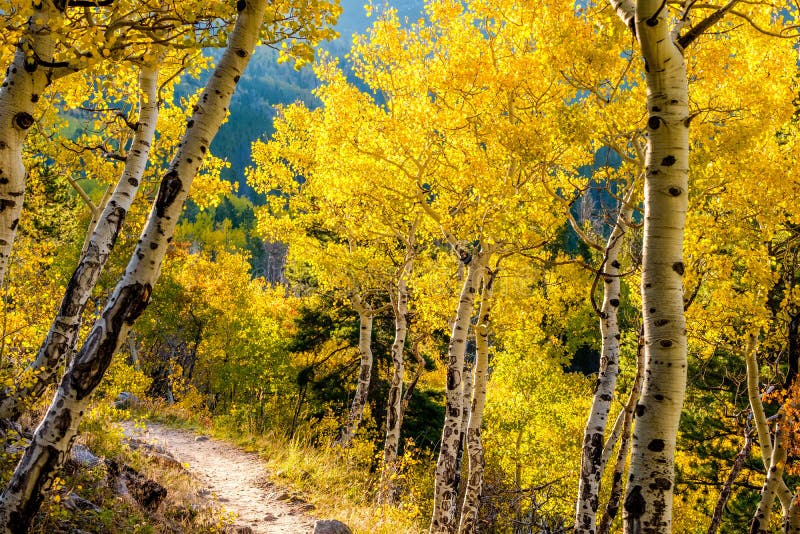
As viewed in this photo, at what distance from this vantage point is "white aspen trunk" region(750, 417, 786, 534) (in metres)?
7.45

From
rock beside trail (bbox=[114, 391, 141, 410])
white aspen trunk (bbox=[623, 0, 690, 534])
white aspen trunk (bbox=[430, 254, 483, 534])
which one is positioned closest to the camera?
white aspen trunk (bbox=[623, 0, 690, 534])

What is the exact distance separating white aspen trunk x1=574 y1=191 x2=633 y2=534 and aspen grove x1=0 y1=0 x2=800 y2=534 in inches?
1.8

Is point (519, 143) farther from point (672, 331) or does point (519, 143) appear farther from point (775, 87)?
point (672, 331)

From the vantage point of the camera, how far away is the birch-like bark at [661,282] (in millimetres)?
2521

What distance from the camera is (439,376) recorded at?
2956 cm

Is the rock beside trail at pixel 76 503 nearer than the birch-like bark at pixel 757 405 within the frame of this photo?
Yes

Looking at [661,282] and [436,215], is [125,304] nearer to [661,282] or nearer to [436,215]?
[661,282]

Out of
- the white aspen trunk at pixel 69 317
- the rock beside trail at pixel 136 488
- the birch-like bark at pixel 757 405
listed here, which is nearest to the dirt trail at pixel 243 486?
the rock beside trail at pixel 136 488

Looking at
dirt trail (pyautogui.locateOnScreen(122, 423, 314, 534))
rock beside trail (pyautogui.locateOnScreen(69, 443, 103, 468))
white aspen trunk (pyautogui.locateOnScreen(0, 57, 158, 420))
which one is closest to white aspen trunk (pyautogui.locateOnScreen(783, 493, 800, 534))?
dirt trail (pyautogui.locateOnScreen(122, 423, 314, 534))

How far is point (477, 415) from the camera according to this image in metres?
9.68

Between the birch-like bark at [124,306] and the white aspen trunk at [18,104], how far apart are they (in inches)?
43.2

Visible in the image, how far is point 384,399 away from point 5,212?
14690 millimetres

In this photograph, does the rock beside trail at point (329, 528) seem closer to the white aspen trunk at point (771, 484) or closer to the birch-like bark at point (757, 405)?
the white aspen trunk at point (771, 484)

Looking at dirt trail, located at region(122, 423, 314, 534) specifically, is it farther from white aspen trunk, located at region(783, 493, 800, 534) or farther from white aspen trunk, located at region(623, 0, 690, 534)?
white aspen trunk, located at region(783, 493, 800, 534)
